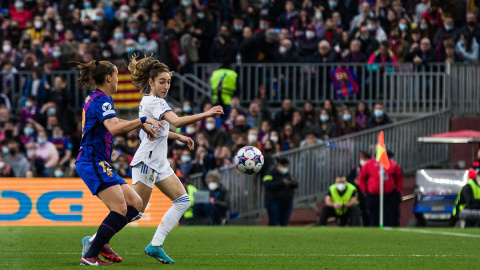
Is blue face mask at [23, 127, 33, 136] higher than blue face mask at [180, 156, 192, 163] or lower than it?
higher

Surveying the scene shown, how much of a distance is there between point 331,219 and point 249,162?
11885mm

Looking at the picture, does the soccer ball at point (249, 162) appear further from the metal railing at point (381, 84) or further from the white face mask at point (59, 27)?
the white face mask at point (59, 27)

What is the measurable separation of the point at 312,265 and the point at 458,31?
16.0 metres

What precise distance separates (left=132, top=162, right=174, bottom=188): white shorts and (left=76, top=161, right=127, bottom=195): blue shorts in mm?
866

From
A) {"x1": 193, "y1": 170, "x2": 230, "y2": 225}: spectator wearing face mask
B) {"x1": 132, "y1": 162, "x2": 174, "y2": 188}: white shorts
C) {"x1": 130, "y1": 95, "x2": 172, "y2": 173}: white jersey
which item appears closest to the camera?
{"x1": 130, "y1": 95, "x2": 172, "y2": 173}: white jersey

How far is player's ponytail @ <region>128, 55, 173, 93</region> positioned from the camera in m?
11.2

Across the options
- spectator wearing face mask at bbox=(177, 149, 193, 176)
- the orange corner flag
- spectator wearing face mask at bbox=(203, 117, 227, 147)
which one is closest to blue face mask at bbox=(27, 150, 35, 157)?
spectator wearing face mask at bbox=(177, 149, 193, 176)

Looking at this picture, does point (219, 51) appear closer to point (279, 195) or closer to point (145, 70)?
point (279, 195)

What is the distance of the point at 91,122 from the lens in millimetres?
10352

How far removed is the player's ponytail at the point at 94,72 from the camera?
1052 cm

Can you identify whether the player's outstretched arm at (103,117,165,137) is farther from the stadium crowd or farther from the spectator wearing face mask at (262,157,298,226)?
the stadium crowd

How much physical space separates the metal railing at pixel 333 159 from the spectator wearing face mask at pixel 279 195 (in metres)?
1.52

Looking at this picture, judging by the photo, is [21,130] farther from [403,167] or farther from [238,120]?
[403,167]

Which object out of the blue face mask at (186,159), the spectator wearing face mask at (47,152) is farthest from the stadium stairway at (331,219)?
the spectator wearing face mask at (47,152)
